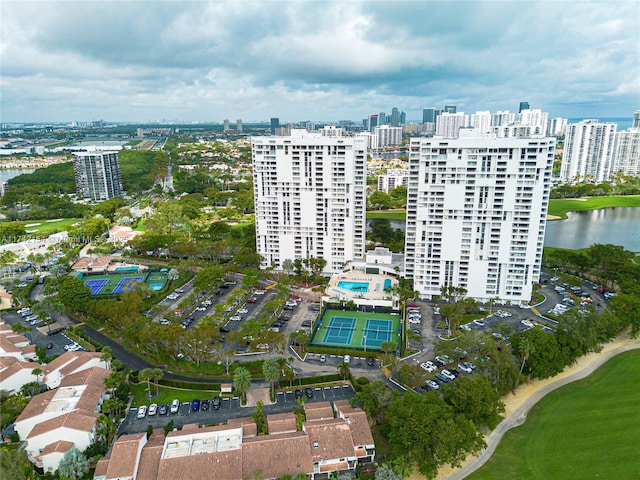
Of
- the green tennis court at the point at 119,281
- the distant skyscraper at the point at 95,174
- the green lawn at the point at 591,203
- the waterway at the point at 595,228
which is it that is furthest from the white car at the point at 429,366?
the distant skyscraper at the point at 95,174

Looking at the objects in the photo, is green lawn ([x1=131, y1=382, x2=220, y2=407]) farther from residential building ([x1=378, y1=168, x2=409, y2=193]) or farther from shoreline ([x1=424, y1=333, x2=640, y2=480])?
residential building ([x1=378, y1=168, x2=409, y2=193])

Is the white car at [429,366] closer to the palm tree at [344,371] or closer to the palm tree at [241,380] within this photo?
the palm tree at [344,371]

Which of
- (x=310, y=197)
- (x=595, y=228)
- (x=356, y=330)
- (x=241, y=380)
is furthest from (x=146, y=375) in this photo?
(x=595, y=228)

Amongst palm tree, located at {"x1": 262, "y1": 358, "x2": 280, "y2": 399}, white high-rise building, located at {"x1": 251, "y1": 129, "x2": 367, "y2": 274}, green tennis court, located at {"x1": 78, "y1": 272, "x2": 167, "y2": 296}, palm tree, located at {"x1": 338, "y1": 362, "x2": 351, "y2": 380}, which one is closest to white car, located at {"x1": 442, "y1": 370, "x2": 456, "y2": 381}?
palm tree, located at {"x1": 338, "y1": 362, "x2": 351, "y2": 380}

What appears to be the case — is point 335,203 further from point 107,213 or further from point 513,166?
point 107,213

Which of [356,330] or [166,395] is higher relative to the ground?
[356,330]

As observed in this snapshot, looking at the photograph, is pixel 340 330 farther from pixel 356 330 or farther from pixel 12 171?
pixel 12 171
